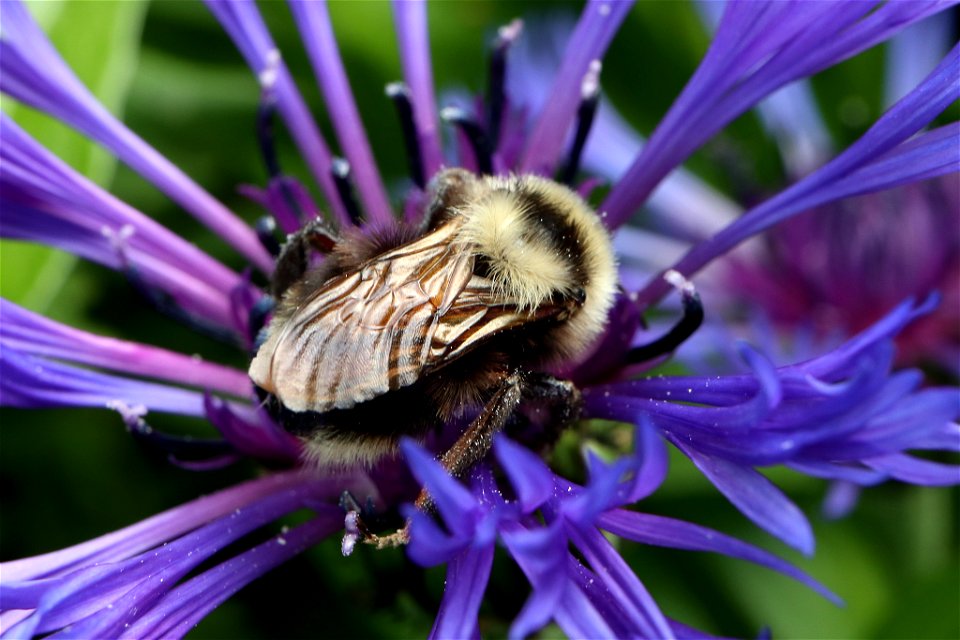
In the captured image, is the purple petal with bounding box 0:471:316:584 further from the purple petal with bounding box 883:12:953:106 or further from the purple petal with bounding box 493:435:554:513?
the purple petal with bounding box 883:12:953:106

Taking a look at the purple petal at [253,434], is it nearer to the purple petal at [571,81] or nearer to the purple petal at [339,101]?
the purple petal at [339,101]

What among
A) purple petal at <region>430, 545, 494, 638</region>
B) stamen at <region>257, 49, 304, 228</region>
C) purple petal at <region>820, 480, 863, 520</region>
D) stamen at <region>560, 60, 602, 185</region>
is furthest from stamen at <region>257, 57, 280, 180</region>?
purple petal at <region>820, 480, 863, 520</region>

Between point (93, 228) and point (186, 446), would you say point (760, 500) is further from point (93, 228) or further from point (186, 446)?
point (93, 228)

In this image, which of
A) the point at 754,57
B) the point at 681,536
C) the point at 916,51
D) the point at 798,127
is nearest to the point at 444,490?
the point at 681,536

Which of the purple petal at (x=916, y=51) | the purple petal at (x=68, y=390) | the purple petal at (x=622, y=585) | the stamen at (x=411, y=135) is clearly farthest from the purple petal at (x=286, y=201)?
the purple petal at (x=916, y=51)

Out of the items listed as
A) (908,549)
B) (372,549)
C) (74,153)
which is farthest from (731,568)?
(74,153)

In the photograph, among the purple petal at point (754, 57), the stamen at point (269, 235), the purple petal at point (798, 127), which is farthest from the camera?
the purple petal at point (798, 127)
